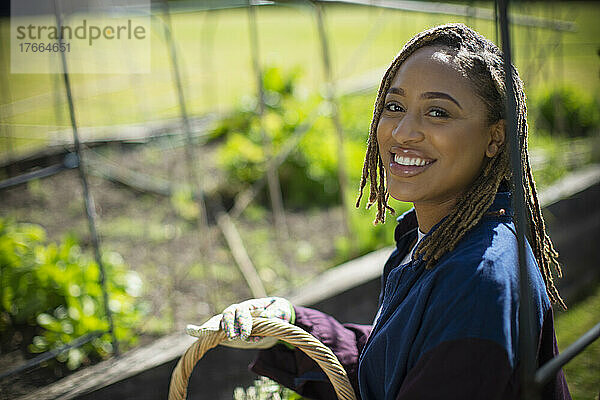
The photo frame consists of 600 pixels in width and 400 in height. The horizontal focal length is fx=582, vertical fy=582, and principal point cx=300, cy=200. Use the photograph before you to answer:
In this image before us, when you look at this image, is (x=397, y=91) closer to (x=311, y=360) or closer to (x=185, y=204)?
(x=311, y=360)

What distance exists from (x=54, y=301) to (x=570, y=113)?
4.74 meters

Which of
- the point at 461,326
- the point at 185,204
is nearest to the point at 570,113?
the point at 185,204

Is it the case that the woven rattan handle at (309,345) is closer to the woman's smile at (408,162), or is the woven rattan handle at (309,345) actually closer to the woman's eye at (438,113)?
the woman's smile at (408,162)

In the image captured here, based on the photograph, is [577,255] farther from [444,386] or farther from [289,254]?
[444,386]

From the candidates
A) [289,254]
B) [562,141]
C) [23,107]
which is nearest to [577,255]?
[562,141]

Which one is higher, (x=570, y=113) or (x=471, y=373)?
(x=570, y=113)

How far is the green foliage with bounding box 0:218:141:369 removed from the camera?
241 cm

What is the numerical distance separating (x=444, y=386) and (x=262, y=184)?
128 inches

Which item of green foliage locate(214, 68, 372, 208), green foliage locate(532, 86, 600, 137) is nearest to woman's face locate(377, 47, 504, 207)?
green foliage locate(214, 68, 372, 208)

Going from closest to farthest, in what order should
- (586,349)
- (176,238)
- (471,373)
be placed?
(471,373) < (586,349) < (176,238)

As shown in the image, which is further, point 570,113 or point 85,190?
point 570,113

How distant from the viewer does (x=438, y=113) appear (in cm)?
127

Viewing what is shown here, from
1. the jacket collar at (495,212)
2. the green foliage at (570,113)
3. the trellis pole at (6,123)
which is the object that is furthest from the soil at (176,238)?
the green foliage at (570,113)

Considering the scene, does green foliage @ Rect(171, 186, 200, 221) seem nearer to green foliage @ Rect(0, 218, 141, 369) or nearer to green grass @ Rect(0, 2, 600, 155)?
green grass @ Rect(0, 2, 600, 155)
